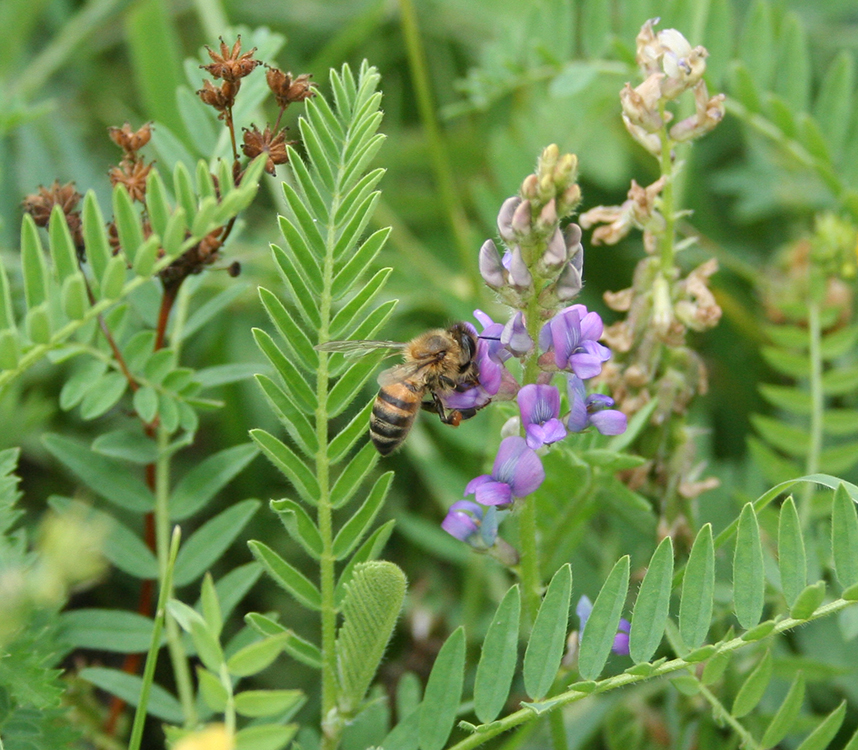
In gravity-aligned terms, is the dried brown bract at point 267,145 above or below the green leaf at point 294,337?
above

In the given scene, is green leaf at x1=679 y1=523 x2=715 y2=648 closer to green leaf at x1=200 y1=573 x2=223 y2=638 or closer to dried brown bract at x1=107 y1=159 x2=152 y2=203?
green leaf at x1=200 y1=573 x2=223 y2=638

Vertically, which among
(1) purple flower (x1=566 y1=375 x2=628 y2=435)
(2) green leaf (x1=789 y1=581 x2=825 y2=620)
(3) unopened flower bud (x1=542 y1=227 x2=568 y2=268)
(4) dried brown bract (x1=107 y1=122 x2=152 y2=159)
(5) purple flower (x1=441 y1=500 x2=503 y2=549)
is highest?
(4) dried brown bract (x1=107 y1=122 x2=152 y2=159)

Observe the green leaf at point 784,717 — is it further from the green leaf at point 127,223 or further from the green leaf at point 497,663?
the green leaf at point 127,223

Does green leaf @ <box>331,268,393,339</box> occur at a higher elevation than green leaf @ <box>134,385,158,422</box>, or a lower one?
higher

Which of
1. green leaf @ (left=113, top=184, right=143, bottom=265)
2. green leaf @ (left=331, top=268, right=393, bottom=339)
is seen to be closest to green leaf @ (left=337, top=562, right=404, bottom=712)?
green leaf @ (left=331, top=268, right=393, bottom=339)

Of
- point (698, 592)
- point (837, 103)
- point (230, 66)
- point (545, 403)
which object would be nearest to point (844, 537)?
Result: point (698, 592)

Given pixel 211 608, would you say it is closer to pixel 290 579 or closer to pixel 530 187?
pixel 290 579

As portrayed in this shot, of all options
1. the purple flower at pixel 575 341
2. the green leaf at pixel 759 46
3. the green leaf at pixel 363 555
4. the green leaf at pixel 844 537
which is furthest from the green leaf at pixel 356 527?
the green leaf at pixel 759 46
